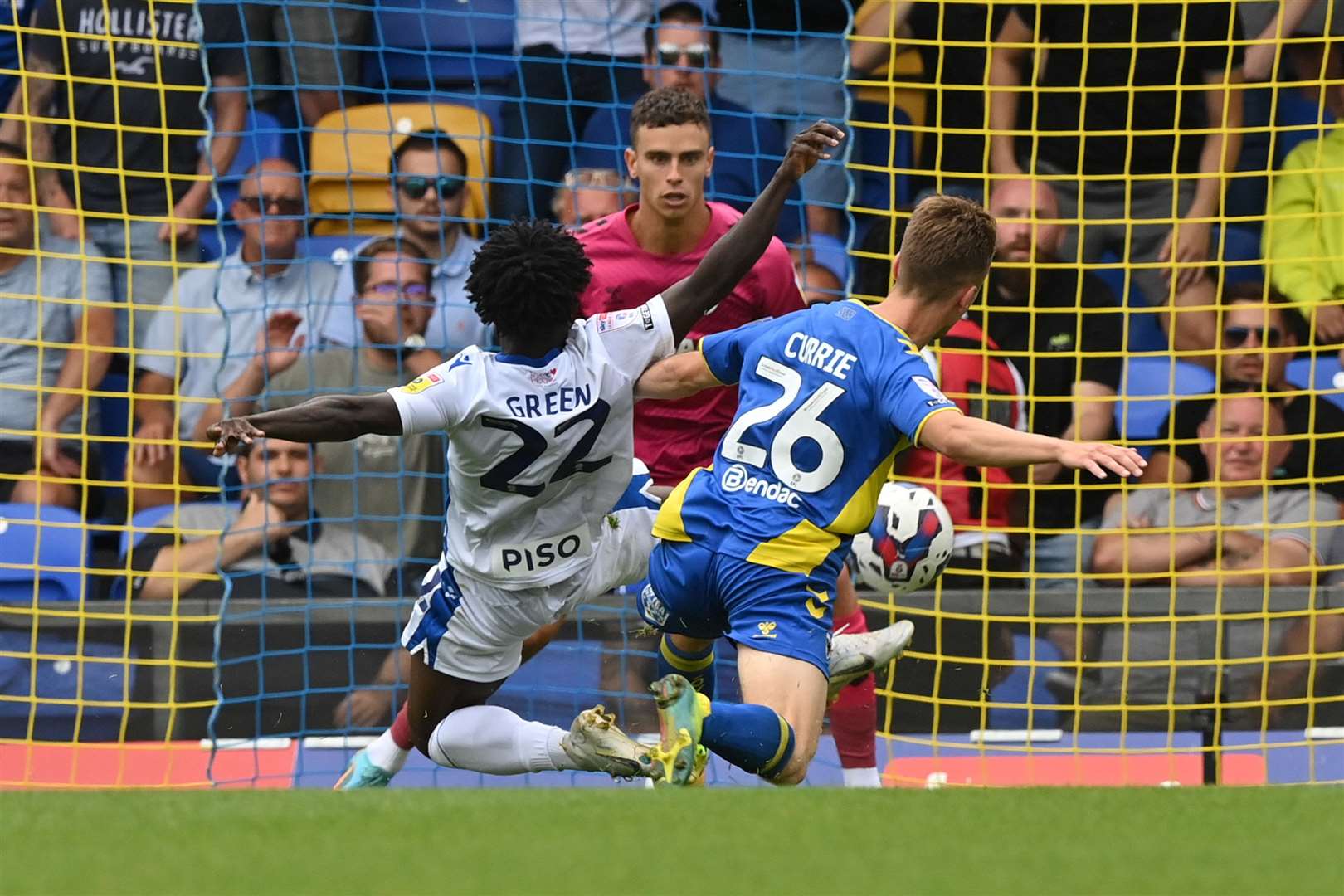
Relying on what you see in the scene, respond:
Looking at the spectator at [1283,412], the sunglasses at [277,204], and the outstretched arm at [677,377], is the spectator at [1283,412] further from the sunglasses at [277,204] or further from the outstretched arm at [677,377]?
the sunglasses at [277,204]

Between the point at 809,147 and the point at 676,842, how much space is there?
92.2 inches

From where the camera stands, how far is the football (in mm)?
5688

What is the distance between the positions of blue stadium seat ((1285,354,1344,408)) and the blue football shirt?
12.3 ft

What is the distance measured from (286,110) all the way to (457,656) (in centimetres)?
400

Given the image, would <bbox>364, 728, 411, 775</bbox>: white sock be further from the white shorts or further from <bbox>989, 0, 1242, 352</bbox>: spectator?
<bbox>989, 0, 1242, 352</bbox>: spectator

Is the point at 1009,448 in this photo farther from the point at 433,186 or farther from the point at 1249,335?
the point at 433,186

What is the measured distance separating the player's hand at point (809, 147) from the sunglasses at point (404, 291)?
118 inches

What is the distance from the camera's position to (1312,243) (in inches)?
306

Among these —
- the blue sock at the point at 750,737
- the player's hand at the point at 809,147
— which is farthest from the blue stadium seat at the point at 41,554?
the blue sock at the point at 750,737

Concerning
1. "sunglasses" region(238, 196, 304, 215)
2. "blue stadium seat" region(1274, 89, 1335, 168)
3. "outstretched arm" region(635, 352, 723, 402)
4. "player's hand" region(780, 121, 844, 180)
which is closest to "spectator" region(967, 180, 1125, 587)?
"blue stadium seat" region(1274, 89, 1335, 168)

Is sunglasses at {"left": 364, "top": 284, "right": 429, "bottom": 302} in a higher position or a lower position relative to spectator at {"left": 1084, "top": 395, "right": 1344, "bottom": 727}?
higher

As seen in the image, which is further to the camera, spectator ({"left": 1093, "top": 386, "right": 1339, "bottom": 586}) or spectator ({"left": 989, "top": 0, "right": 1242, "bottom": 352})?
spectator ({"left": 989, "top": 0, "right": 1242, "bottom": 352})

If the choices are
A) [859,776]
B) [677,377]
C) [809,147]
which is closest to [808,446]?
[677,377]

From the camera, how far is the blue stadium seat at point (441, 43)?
8422 millimetres
